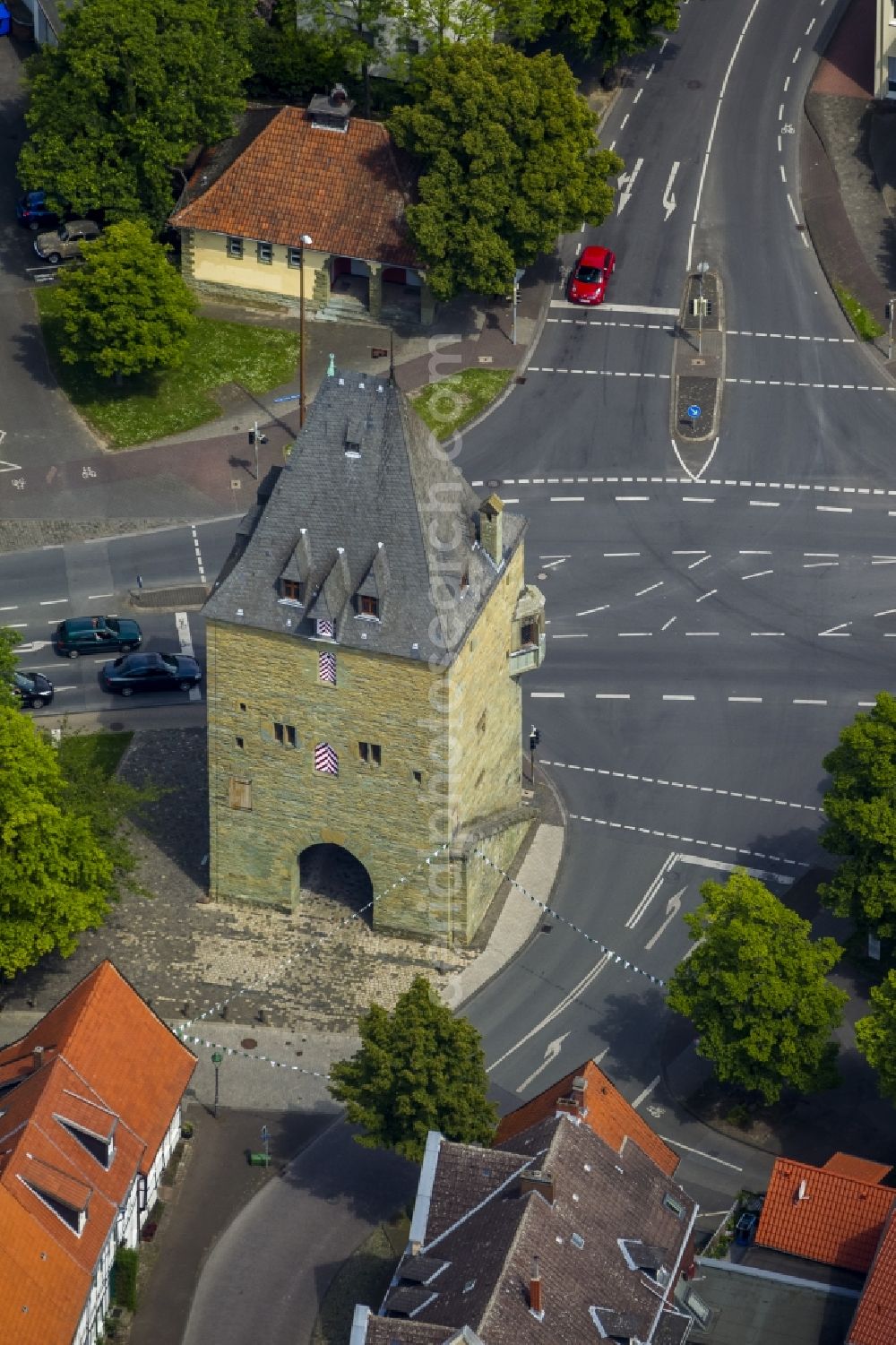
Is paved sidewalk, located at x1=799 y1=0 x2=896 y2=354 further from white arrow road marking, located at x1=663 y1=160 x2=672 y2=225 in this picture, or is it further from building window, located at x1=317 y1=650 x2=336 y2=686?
building window, located at x1=317 y1=650 x2=336 y2=686

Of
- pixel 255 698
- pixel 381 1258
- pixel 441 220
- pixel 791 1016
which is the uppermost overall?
pixel 441 220

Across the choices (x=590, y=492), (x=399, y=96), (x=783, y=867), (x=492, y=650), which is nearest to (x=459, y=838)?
(x=492, y=650)

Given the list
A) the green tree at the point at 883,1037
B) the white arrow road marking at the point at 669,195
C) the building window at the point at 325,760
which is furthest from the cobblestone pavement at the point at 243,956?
the white arrow road marking at the point at 669,195

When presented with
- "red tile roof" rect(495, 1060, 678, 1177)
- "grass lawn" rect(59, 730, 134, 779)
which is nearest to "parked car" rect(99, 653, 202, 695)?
"grass lawn" rect(59, 730, 134, 779)

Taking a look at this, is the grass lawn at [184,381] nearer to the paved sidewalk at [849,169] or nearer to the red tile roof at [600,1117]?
the paved sidewalk at [849,169]

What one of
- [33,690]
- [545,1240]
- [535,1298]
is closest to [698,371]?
[33,690]

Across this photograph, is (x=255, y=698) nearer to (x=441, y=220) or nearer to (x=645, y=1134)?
(x=645, y=1134)

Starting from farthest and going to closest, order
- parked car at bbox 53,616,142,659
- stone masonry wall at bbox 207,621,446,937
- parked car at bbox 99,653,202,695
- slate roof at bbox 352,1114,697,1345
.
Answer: parked car at bbox 53,616,142,659 < parked car at bbox 99,653,202,695 < stone masonry wall at bbox 207,621,446,937 < slate roof at bbox 352,1114,697,1345
